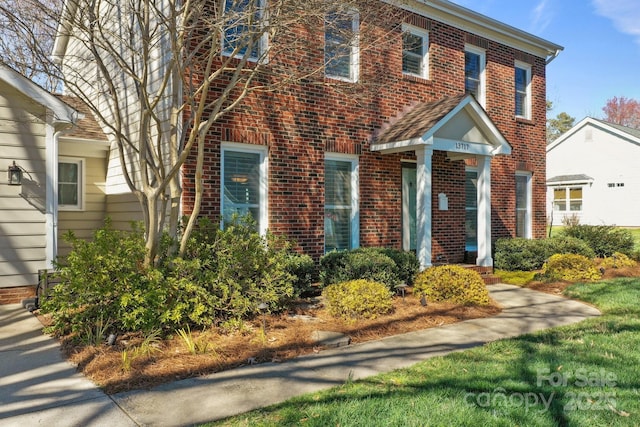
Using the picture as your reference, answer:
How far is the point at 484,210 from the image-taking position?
10.7 m

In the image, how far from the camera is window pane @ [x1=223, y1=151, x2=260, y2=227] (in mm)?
8383

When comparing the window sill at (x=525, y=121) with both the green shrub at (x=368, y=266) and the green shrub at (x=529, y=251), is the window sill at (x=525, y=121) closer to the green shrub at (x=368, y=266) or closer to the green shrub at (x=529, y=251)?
the green shrub at (x=529, y=251)

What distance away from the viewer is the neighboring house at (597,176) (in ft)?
88.3

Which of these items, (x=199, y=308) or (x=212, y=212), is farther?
(x=212, y=212)

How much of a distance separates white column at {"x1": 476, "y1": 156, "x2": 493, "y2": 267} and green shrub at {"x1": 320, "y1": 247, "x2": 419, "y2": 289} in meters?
2.66

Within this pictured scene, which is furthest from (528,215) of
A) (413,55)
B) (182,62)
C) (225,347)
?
(225,347)

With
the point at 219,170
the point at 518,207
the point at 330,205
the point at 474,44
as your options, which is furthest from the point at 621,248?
the point at 219,170

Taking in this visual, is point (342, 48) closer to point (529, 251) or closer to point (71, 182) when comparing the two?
point (71, 182)

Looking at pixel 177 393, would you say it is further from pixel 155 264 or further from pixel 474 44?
pixel 474 44

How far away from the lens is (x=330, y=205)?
32.0ft

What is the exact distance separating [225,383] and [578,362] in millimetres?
3535

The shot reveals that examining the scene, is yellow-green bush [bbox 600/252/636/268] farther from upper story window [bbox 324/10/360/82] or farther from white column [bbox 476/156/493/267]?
upper story window [bbox 324/10/360/82]

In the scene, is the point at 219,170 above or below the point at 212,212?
above

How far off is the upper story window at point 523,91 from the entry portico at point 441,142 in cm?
416
